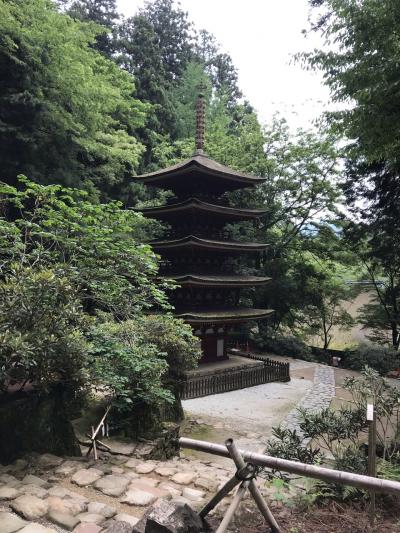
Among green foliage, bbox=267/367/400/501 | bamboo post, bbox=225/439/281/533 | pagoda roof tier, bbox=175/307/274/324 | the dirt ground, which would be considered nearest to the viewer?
bamboo post, bbox=225/439/281/533

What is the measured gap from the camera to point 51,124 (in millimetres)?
16484

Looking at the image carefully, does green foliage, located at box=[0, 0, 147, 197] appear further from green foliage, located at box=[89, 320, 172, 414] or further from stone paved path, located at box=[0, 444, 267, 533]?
stone paved path, located at box=[0, 444, 267, 533]

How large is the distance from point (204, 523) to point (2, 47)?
57.3ft

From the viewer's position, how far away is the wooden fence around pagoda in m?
13.7

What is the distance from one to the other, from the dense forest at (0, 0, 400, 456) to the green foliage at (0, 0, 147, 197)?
64 millimetres

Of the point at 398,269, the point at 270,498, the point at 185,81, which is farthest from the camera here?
the point at 185,81

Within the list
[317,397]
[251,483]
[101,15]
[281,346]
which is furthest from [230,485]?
[101,15]

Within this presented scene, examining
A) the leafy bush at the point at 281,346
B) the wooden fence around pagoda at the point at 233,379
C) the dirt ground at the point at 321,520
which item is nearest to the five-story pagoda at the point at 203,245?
the wooden fence around pagoda at the point at 233,379

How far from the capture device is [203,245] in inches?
617

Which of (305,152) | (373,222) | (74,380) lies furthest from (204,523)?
(305,152)

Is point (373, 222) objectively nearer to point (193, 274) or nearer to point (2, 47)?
point (193, 274)

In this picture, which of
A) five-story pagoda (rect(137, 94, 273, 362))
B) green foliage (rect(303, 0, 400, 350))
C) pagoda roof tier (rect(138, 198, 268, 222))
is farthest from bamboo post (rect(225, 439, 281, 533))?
pagoda roof tier (rect(138, 198, 268, 222))

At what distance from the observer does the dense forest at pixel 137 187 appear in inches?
242

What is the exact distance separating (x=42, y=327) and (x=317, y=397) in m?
12.1
